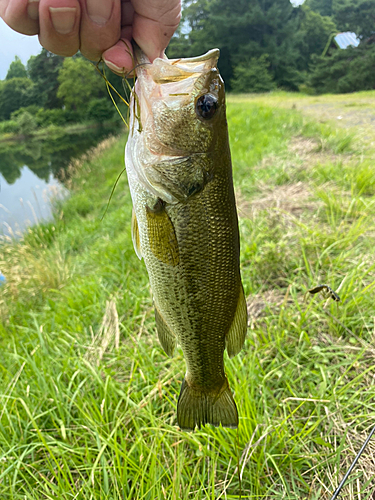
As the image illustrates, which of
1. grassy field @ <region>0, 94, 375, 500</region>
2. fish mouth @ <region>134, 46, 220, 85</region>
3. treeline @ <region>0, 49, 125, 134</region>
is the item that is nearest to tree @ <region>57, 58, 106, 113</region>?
treeline @ <region>0, 49, 125, 134</region>

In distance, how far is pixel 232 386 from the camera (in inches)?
84.4

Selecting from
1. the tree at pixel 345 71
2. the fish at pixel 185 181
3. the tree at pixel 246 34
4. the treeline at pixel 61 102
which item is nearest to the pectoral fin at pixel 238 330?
the fish at pixel 185 181

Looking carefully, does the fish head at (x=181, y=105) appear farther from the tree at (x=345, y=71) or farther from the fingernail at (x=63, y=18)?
the tree at (x=345, y=71)

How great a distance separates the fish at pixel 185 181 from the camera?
126 centimetres

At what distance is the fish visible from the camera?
1.26 metres

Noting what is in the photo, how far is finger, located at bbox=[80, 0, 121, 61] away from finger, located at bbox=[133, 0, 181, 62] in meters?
0.10

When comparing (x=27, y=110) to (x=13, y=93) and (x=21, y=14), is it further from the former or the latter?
(x=21, y=14)

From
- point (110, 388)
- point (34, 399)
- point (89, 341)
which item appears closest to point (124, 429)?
point (110, 388)

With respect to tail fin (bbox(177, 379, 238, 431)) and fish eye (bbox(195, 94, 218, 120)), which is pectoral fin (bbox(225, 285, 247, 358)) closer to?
tail fin (bbox(177, 379, 238, 431))

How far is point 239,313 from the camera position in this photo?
1.41 m

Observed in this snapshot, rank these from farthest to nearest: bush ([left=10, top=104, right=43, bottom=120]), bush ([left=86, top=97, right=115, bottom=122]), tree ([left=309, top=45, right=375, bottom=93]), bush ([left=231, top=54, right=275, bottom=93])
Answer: bush ([left=231, top=54, right=275, bottom=93])
bush ([left=86, top=97, right=115, bottom=122])
tree ([left=309, top=45, right=375, bottom=93])
bush ([left=10, top=104, right=43, bottom=120])

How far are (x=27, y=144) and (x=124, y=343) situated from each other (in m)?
38.1

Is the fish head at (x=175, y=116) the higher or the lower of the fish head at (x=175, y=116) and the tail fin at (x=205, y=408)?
the higher

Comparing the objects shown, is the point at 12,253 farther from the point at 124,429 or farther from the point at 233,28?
the point at 233,28
